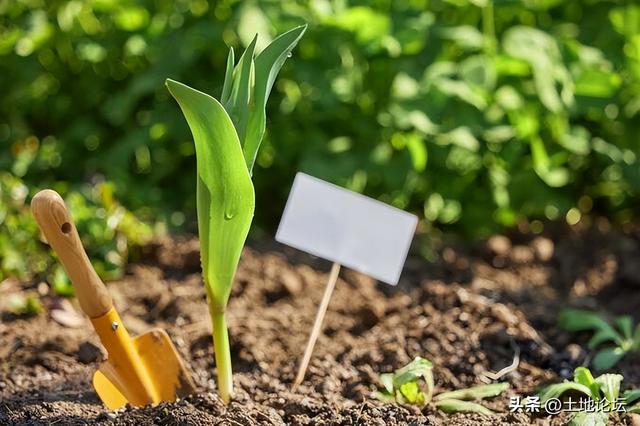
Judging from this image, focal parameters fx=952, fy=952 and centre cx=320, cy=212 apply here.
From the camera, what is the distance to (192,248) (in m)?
2.57

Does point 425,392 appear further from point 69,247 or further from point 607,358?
point 69,247

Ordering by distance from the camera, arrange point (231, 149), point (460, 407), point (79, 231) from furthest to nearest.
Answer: point (79, 231)
point (460, 407)
point (231, 149)

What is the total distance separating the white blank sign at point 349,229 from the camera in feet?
6.40

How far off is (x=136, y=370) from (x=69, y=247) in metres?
0.28

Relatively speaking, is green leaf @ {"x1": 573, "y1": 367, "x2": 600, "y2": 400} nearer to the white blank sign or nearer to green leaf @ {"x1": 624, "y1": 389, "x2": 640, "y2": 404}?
green leaf @ {"x1": 624, "y1": 389, "x2": 640, "y2": 404}

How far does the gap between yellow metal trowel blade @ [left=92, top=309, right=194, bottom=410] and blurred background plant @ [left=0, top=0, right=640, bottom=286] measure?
0.69m

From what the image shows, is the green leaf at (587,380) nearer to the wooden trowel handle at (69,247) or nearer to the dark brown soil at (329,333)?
the dark brown soil at (329,333)

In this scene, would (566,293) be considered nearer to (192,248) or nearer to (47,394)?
(192,248)

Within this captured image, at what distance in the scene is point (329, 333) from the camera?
2195 millimetres

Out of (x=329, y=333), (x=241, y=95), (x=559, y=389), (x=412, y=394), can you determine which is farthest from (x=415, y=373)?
(x=241, y=95)

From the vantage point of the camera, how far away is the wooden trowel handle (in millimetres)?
1498

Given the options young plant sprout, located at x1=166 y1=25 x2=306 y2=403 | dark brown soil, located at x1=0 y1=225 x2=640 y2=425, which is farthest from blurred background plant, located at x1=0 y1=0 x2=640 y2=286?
young plant sprout, located at x1=166 y1=25 x2=306 y2=403

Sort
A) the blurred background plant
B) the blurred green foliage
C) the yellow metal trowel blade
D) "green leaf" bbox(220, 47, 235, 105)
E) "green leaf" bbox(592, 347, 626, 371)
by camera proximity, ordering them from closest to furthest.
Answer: "green leaf" bbox(220, 47, 235, 105), the yellow metal trowel blade, "green leaf" bbox(592, 347, 626, 371), the blurred green foliage, the blurred background plant

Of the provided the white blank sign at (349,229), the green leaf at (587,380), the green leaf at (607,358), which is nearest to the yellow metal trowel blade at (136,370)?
the white blank sign at (349,229)
